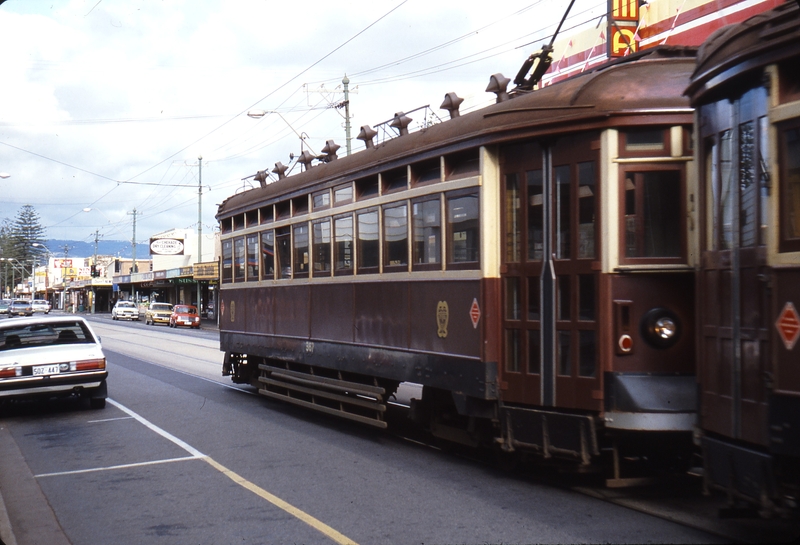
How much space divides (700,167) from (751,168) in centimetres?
70

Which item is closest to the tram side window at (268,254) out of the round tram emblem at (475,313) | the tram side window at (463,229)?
the tram side window at (463,229)

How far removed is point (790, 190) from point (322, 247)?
7280mm

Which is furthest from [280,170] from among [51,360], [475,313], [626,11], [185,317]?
[185,317]

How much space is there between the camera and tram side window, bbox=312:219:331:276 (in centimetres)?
1134

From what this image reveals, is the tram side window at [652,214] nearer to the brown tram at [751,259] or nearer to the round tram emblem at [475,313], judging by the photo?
the brown tram at [751,259]

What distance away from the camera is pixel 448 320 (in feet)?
27.9

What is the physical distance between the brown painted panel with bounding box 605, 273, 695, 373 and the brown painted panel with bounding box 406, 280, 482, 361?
1.48 meters

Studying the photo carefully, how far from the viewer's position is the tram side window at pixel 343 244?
10695 mm

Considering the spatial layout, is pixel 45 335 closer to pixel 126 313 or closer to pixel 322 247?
pixel 322 247

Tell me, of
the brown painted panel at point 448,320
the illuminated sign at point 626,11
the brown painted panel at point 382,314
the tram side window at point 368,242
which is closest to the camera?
the brown painted panel at point 448,320

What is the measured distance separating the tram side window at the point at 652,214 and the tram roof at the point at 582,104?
499 millimetres

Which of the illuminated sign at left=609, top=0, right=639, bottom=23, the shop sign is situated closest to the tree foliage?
the shop sign

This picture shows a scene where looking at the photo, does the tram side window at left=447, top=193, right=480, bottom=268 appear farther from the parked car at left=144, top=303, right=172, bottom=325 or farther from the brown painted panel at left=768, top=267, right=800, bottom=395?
the parked car at left=144, top=303, right=172, bottom=325

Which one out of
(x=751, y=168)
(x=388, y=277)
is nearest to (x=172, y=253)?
(x=388, y=277)
